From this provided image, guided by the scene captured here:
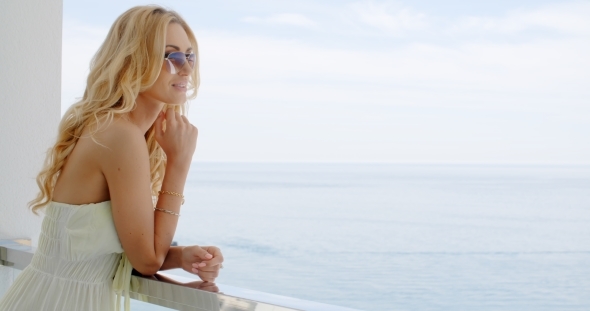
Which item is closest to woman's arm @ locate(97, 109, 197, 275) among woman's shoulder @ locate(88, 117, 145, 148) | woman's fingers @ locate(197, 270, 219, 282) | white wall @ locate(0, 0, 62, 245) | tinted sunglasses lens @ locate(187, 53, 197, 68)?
woman's shoulder @ locate(88, 117, 145, 148)

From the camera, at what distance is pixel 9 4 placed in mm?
2596

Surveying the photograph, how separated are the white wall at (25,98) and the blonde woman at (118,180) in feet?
3.06

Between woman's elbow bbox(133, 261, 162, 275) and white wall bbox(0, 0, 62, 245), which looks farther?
white wall bbox(0, 0, 62, 245)

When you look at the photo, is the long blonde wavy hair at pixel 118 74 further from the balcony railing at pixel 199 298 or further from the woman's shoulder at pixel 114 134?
the balcony railing at pixel 199 298

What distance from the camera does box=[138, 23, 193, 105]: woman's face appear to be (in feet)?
5.74

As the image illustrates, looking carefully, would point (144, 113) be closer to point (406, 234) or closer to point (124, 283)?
point (124, 283)

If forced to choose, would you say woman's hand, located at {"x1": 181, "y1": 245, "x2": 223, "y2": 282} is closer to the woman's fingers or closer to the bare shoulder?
the woman's fingers

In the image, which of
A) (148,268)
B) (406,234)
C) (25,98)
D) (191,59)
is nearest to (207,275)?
(148,268)

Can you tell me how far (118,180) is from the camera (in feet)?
5.30

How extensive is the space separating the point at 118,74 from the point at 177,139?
23 centimetres

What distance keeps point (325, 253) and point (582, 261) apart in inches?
373

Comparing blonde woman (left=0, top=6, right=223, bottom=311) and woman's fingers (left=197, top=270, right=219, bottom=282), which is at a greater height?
blonde woman (left=0, top=6, right=223, bottom=311)

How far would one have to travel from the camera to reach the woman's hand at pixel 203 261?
63.4 inches

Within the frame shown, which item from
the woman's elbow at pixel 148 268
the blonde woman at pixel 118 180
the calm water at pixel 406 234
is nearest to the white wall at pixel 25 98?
the blonde woman at pixel 118 180
